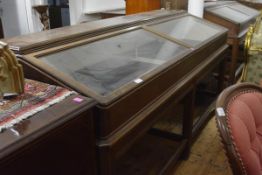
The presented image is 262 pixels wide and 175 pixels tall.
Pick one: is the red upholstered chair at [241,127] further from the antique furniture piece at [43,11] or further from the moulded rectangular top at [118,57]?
the antique furniture piece at [43,11]

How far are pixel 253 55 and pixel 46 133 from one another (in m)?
2.63

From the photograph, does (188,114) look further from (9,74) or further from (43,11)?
(43,11)

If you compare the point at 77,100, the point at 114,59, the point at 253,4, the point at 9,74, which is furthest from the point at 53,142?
the point at 253,4

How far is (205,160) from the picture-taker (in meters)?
2.28

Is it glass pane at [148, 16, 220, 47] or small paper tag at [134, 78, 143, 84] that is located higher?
glass pane at [148, 16, 220, 47]

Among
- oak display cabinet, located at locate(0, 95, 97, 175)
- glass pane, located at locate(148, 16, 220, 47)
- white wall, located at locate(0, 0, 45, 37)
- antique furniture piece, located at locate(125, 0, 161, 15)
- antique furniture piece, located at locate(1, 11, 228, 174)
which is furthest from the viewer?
white wall, located at locate(0, 0, 45, 37)

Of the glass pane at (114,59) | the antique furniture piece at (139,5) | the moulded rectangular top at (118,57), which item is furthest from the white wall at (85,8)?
the glass pane at (114,59)

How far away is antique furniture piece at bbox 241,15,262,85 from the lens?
2922 millimetres

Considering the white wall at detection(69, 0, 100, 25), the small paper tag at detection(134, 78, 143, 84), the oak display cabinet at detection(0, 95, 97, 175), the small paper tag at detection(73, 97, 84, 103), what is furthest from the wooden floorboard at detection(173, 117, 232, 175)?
the white wall at detection(69, 0, 100, 25)

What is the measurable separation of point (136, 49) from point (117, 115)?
75cm

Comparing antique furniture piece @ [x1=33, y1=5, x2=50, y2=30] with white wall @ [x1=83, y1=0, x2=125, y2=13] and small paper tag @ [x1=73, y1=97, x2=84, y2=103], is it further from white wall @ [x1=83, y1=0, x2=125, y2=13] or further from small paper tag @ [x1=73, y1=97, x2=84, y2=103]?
small paper tag @ [x1=73, y1=97, x2=84, y2=103]

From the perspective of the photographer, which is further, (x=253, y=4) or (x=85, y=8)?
(x=253, y=4)

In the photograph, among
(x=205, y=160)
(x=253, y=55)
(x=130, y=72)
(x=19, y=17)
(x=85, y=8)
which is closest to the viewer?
(x=130, y=72)

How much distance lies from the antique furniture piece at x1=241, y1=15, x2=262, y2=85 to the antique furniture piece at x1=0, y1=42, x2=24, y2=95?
8.26ft
